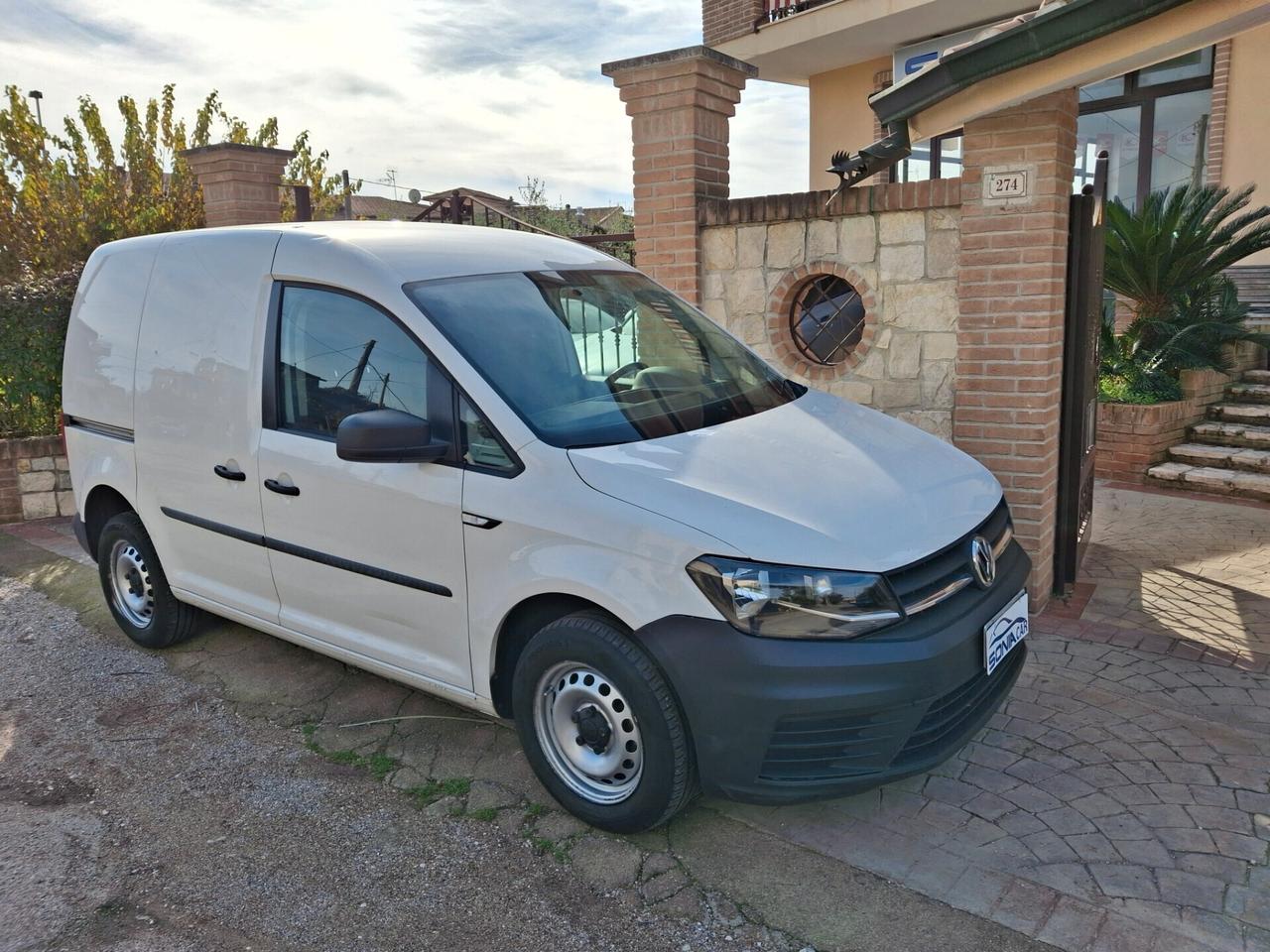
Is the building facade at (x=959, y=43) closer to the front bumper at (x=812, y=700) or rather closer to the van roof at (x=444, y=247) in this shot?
the van roof at (x=444, y=247)

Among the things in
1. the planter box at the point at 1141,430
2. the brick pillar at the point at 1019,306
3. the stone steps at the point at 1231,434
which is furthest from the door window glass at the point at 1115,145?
the brick pillar at the point at 1019,306

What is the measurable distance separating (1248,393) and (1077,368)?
4.99 meters

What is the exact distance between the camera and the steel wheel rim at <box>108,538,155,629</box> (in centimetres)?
494

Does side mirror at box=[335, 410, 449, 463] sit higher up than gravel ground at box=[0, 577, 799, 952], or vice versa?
side mirror at box=[335, 410, 449, 463]

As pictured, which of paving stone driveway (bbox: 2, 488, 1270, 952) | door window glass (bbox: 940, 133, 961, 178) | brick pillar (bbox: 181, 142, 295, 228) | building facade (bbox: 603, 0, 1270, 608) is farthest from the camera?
door window glass (bbox: 940, 133, 961, 178)

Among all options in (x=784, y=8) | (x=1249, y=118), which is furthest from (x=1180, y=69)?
(x=784, y=8)

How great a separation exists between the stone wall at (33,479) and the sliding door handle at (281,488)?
201 inches

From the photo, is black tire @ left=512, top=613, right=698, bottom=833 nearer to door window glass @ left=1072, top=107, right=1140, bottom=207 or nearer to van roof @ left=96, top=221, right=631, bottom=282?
van roof @ left=96, top=221, right=631, bottom=282

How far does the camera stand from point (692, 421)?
3482 millimetres

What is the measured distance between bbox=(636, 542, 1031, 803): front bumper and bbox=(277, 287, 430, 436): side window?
135 centimetres

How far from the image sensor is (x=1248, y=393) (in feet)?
29.3

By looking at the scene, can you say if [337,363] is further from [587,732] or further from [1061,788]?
[1061,788]

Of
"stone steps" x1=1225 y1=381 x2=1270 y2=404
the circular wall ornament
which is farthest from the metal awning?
"stone steps" x1=1225 y1=381 x2=1270 y2=404

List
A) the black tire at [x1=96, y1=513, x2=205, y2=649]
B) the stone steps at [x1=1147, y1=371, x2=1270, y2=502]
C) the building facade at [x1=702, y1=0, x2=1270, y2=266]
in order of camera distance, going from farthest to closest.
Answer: the building facade at [x1=702, y1=0, x2=1270, y2=266], the stone steps at [x1=1147, y1=371, x2=1270, y2=502], the black tire at [x1=96, y1=513, x2=205, y2=649]
